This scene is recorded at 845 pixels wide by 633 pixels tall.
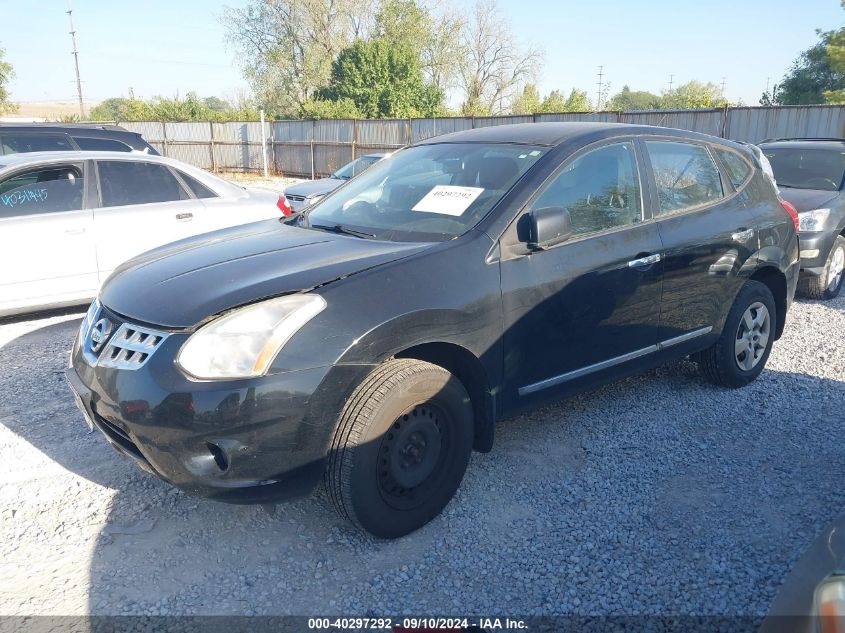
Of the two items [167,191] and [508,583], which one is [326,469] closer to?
[508,583]

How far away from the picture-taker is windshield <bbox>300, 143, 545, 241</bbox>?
3.30m

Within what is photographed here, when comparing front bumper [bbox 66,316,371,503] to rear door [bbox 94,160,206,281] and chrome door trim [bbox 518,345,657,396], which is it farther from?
rear door [bbox 94,160,206,281]

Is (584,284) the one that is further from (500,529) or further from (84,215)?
(84,215)

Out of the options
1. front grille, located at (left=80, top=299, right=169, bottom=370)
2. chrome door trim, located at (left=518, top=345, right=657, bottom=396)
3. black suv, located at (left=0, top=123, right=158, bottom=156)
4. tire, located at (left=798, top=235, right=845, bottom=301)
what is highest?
black suv, located at (left=0, top=123, right=158, bottom=156)

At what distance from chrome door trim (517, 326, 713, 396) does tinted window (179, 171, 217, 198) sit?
15.6 ft

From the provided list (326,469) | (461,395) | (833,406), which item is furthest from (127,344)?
(833,406)

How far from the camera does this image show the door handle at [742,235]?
4242 mm

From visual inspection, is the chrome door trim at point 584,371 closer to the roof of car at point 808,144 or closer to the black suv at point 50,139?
the roof of car at point 808,144

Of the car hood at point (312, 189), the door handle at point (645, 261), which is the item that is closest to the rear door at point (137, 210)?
the door handle at point (645, 261)

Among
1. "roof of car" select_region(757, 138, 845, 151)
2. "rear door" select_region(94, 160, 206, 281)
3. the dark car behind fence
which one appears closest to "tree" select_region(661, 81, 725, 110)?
the dark car behind fence

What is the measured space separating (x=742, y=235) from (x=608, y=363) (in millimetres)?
1459

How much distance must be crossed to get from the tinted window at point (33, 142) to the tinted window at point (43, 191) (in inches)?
149

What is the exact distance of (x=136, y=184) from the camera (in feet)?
21.2

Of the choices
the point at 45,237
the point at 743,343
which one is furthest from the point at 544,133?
the point at 45,237
